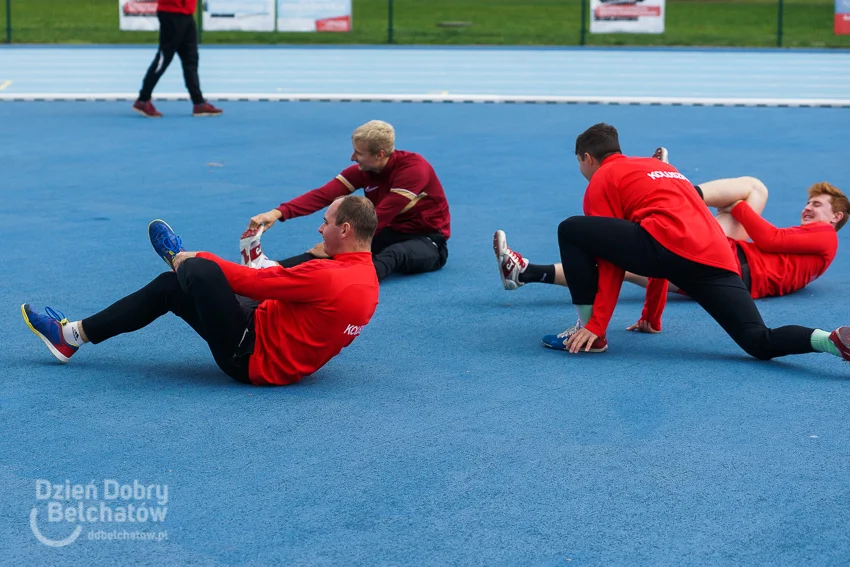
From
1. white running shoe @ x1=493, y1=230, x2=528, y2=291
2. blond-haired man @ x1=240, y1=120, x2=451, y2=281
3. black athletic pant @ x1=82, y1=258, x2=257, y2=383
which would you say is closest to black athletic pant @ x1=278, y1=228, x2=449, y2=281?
blond-haired man @ x1=240, y1=120, x2=451, y2=281

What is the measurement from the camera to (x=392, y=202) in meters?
8.06

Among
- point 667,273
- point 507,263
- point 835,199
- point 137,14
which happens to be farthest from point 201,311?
point 137,14

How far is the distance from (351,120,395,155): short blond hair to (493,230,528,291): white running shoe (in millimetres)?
1068

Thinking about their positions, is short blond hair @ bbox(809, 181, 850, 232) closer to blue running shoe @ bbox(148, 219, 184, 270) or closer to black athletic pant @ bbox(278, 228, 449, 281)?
black athletic pant @ bbox(278, 228, 449, 281)

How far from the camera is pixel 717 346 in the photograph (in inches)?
261

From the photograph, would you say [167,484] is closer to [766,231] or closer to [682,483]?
[682,483]

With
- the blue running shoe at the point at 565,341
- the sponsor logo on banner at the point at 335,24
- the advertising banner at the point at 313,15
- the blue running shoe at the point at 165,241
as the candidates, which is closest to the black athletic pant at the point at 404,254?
the blue running shoe at the point at 165,241

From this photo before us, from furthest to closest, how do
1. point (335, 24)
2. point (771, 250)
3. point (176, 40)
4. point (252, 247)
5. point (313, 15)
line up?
point (335, 24) < point (313, 15) < point (176, 40) < point (771, 250) < point (252, 247)

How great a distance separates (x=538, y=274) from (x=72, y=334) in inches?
116

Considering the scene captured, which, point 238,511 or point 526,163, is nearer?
point 238,511

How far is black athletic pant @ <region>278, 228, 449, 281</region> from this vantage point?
7852mm

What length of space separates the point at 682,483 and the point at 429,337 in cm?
238

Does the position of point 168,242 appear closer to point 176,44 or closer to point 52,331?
point 52,331

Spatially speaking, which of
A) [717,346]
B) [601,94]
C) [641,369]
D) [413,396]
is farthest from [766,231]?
[601,94]
